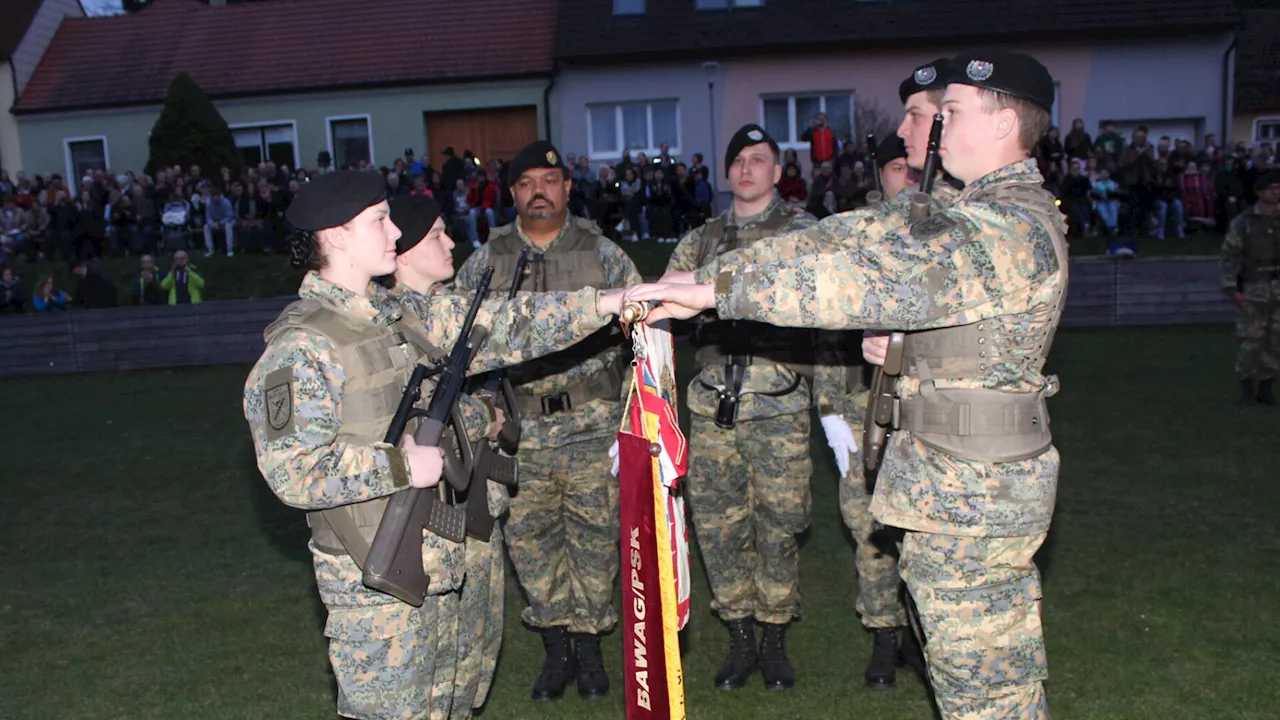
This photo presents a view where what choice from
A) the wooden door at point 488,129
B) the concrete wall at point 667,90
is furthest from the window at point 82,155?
the concrete wall at point 667,90

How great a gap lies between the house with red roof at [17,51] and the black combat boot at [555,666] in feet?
102

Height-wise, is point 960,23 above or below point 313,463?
above

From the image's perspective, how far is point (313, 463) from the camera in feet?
10.6

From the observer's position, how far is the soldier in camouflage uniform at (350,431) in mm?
3268

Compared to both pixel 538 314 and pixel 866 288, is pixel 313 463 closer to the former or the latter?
pixel 538 314

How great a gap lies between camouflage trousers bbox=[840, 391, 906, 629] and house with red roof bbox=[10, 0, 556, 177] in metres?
23.9

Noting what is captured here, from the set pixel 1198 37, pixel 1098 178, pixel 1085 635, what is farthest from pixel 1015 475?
pixel 1198 37

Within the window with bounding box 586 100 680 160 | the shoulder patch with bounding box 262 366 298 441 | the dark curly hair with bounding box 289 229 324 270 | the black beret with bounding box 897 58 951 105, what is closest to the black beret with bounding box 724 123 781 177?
the black beret with bounding box 897 58 951 105

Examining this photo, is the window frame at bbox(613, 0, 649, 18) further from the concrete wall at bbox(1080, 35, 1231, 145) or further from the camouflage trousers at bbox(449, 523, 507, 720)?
the camouflage trousers at bbox(449, 523, 507, 720)

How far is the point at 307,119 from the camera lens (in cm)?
2936

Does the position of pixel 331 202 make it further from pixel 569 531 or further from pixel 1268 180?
pixel 1268 180

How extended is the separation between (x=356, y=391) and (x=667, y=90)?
24606 mm

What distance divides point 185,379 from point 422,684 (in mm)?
13241

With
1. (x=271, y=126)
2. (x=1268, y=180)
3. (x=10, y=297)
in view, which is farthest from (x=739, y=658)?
(x=271, y=126)
